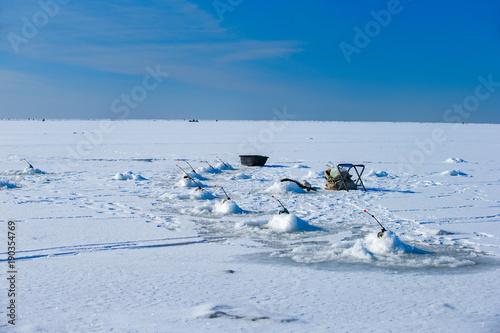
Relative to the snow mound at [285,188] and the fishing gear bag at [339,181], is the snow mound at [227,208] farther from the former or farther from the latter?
the fishing gear bag at [339,181]

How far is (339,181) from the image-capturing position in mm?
11727

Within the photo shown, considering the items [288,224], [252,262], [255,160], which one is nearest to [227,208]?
[288,224]

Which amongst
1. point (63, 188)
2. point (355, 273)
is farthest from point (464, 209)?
point (63, 188)

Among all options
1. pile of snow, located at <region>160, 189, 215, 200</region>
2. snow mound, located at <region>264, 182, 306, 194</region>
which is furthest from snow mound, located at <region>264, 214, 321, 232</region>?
snow mound, located at <region>264, 182, 306, 194</region>

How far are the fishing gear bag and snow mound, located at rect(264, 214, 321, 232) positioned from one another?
14.6 feet

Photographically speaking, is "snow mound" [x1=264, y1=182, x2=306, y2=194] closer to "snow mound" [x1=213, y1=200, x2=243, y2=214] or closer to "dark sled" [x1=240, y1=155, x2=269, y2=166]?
"snow mound" [x1=213, y1=200, x2=243, y2=214]

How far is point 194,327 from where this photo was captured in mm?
3768

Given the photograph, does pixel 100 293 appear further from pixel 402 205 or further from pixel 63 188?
pixel 63 188

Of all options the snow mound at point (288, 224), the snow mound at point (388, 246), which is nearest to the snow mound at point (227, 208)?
the snow mound at point (288, 224)

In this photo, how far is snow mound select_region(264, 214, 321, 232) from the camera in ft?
23.4

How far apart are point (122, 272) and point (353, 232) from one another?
11.5 feet

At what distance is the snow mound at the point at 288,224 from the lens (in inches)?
281

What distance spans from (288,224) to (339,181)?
16.0 ft

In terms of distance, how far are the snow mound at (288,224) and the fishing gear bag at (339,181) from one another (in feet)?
14.6
